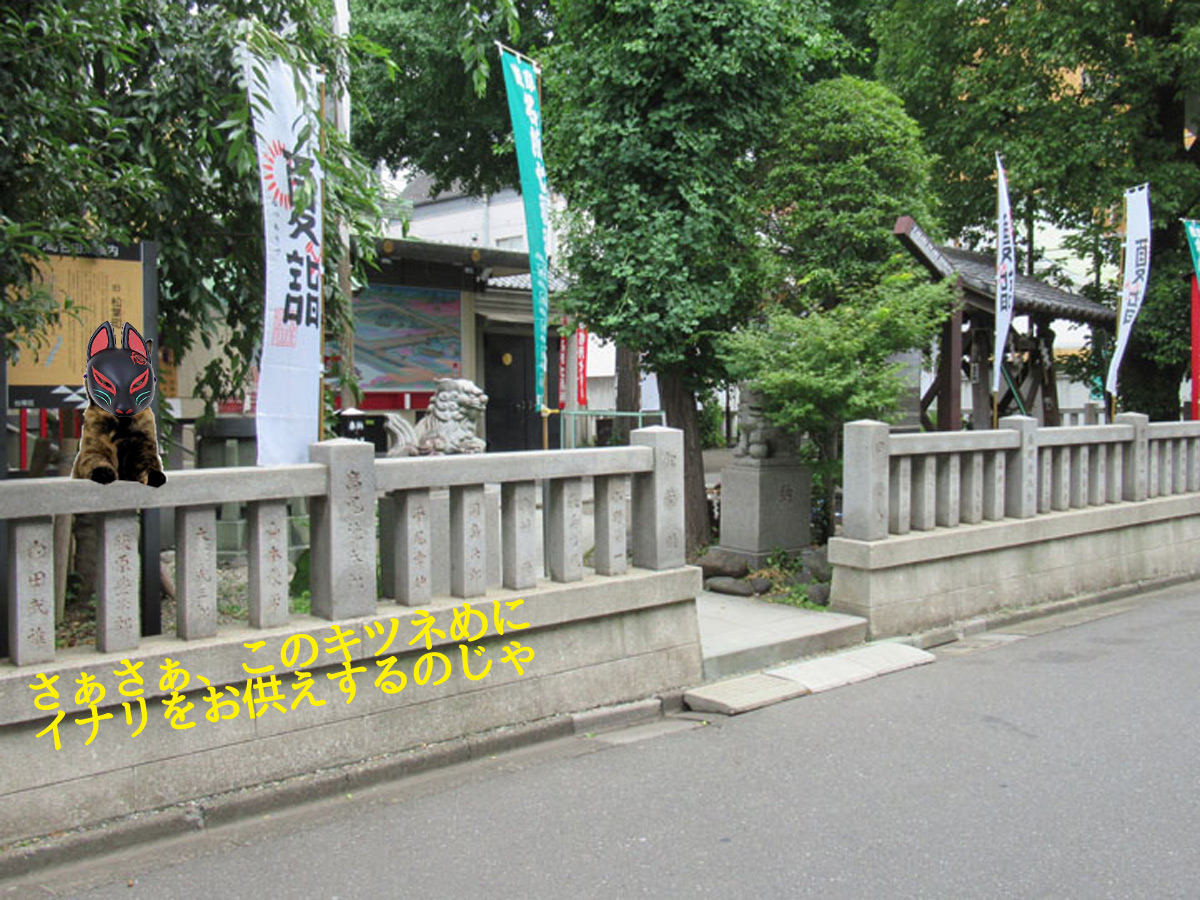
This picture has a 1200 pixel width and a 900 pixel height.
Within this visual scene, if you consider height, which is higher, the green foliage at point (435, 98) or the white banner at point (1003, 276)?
the green foliage at point (435, 98)

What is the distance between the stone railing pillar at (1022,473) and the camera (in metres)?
9.43

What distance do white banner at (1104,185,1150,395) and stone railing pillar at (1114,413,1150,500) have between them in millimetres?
1442

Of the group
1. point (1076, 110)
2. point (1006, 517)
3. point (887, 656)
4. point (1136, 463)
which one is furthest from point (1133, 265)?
point (887, 656)

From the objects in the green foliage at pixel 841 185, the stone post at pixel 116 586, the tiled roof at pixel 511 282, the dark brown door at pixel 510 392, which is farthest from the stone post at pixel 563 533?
the dark brown door at pixel 510 392

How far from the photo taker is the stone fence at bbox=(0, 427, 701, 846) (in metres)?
4.27

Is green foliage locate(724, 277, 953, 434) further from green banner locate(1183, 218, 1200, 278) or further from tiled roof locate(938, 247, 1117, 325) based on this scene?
green banner locate(1183, 218, 1200, 278)

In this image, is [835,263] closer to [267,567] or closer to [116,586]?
[267,567]

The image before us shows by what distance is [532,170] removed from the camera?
26.5 ft

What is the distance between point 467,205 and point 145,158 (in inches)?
1033

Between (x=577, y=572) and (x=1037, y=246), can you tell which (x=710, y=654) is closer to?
(x=577, y=572)

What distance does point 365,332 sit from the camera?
16.8m

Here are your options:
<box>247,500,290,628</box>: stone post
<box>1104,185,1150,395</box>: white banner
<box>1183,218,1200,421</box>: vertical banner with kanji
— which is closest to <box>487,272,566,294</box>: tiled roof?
<box>1104,185,1150,395</box>: white banner

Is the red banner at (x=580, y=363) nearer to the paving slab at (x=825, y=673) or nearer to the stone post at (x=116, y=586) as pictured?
the paving slab at (x=825, y=673)

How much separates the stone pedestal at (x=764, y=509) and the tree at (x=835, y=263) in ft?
0.98
